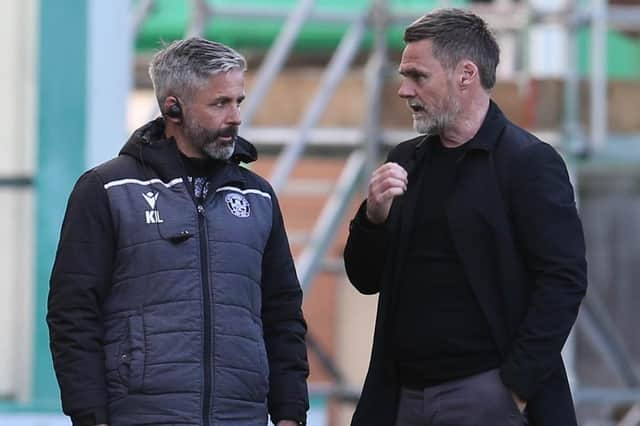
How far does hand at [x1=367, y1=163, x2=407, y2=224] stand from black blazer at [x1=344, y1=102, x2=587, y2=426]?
0.07 m

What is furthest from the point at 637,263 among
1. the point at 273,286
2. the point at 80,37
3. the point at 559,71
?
the point at 273,286

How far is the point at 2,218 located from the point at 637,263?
7266 mm

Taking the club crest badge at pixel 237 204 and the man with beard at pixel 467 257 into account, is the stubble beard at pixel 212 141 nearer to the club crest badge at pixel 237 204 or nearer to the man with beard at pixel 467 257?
the club crest badge at pixel 237 204

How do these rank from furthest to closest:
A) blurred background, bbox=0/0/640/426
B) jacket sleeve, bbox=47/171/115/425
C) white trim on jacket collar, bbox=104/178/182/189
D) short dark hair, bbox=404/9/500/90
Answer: blurred background, bbox=0/0/640/426
short dark hair, bbox=404/9/500/90
white trim on jacket collar, bbox=104/178/182/189
jacket sleeve, bbox=47/171/115/425

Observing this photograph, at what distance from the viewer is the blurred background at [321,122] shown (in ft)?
26.1

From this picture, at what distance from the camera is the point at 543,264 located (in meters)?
5.17

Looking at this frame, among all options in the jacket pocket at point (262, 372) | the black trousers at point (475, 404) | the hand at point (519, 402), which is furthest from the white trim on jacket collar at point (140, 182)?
the hand at point (519, 402)

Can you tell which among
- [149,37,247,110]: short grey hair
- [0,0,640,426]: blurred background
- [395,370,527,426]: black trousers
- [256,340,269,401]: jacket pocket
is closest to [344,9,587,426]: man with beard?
[395,370,527,426]: black trousers

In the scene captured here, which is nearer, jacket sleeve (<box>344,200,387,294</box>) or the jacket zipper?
the jacket zipper

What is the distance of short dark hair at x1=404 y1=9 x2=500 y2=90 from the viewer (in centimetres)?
527

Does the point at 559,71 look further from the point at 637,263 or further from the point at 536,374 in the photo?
the point at 536,374

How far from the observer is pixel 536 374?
5133mm

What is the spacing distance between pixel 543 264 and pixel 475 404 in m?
0.41

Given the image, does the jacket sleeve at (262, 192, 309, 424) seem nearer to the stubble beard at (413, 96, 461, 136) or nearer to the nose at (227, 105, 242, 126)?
the nose at (227, 105, 242, 126)
